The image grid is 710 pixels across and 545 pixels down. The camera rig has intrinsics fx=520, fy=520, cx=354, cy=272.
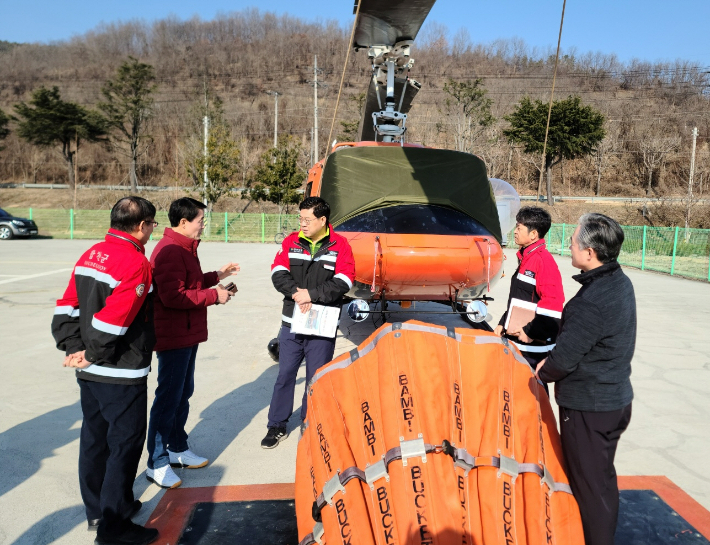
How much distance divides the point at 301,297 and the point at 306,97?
8224cm

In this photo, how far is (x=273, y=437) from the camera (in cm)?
401

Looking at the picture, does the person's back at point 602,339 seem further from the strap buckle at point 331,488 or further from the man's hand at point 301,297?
the man's hand at point 301,297

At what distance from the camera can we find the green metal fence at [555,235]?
57.1ft

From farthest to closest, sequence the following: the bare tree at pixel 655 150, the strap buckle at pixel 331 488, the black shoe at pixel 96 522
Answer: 1. the bare tree at pixel 655 150
2. the black shoe at pixel 96 522
3. the strap buckle at pixel 331 488

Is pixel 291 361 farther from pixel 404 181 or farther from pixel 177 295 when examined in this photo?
pixel 404 181

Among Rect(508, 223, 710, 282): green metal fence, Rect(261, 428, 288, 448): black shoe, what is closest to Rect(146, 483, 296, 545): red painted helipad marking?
Rect(261, 428, 288, 448): black shoe

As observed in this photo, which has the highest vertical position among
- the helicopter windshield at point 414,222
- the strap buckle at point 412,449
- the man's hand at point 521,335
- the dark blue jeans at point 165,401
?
the helicopter windshield at point 414,222

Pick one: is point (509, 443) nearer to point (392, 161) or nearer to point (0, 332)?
point (392, 161)

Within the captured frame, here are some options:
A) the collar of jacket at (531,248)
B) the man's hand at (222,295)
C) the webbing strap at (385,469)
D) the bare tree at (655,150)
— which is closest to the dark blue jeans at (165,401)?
the man's hand at (222,295)

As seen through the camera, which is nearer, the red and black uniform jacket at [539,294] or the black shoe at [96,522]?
the black shoe at [96,522]

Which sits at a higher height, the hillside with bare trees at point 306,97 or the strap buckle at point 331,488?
the hillside with bare trees at point 306,97

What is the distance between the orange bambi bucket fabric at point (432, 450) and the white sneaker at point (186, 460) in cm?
135

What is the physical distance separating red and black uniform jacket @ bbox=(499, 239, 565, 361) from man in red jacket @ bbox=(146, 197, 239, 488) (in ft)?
6.85

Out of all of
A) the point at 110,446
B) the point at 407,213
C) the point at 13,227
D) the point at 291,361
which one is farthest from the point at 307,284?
the point at 13,227
